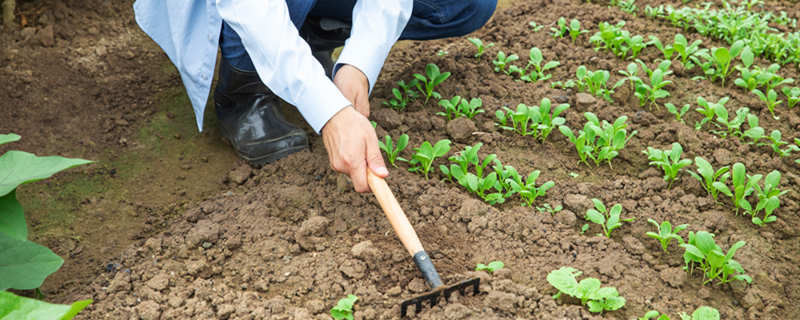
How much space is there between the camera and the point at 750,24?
3.38 meters

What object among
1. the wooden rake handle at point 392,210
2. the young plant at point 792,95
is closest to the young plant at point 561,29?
the young plant at point 792,95

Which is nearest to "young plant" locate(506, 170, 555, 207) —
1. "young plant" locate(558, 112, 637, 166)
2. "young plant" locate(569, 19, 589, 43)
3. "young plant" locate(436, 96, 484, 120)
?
"young plant" locate(558, 112, 637, 166)

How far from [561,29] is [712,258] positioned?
5.97ft

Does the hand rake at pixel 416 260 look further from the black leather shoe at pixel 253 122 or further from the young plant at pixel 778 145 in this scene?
the young plant at pixel 778 145

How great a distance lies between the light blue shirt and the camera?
1950mm

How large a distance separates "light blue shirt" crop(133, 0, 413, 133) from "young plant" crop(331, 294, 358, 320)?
21.1 inches

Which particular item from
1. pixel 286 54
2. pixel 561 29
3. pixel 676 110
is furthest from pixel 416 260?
pixel 561 29

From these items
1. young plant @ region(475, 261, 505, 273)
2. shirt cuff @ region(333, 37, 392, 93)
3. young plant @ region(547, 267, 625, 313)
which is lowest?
young plant @ region(475, 261, 505, 273)

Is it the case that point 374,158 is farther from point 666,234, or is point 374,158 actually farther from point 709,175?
point 709,175

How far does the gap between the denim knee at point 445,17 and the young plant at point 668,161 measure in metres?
1.03

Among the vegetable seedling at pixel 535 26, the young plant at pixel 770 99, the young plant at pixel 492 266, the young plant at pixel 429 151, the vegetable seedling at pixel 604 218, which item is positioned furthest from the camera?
the vegetable seedling at pixel 535 26

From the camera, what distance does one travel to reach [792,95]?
2.83 meters

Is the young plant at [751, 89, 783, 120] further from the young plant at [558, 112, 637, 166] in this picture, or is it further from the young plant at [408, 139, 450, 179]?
the young plant at [408, 139, 450, 179]

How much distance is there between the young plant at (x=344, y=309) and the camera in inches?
72.5
